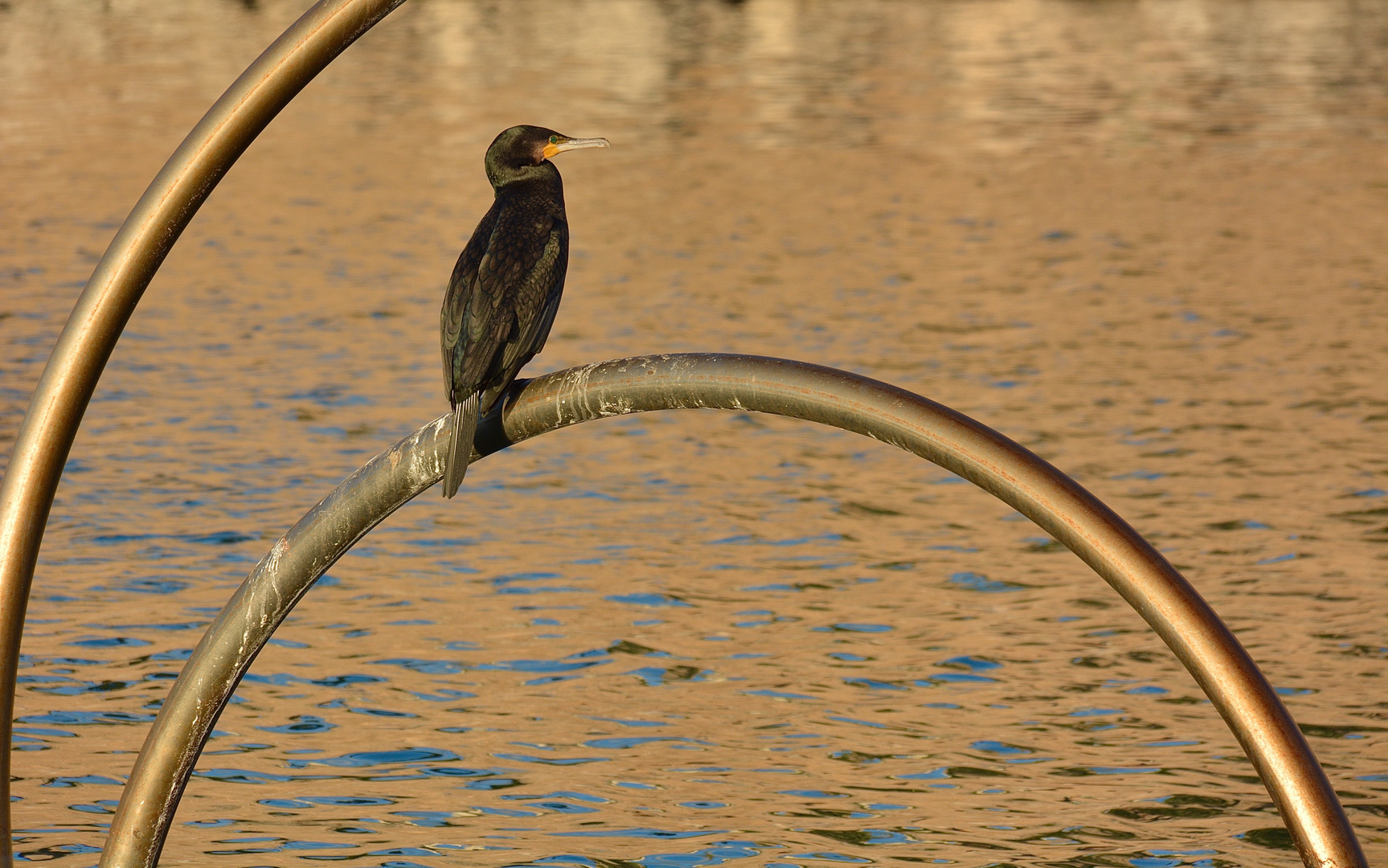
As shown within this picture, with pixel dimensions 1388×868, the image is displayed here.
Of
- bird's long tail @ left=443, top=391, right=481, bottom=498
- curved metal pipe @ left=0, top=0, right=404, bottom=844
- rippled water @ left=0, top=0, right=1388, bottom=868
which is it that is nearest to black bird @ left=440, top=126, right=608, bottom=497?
bird's long tail @ left=443, top=391, right=481, bottom=498

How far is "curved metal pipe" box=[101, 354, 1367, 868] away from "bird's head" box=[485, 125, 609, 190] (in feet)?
4.00

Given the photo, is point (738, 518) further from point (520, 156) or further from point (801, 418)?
point (801, 418)

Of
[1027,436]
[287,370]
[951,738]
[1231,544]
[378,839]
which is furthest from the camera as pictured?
[287,370]

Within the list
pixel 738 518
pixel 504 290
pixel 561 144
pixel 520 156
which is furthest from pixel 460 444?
pixel 738 518

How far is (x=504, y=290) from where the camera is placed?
4008mm

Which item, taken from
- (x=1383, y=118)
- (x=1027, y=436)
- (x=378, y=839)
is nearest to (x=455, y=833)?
(x=378, y=839)

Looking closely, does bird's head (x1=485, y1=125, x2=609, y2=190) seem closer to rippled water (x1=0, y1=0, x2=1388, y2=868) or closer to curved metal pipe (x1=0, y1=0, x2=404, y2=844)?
curved metal pipe (x1=0, y1=0, x2=404, y2=844)

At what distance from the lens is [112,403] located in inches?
456

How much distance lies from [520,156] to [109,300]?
1550 millimetres

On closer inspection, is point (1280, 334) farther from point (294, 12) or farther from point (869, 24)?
point (294, 12)

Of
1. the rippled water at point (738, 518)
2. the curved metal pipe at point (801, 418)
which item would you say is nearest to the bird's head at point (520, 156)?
the curved metal pipe at point (801, 418)

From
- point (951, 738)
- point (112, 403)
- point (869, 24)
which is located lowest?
point (951, 738)

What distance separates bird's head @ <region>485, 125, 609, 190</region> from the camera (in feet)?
15.3

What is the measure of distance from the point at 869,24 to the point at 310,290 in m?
31.4
